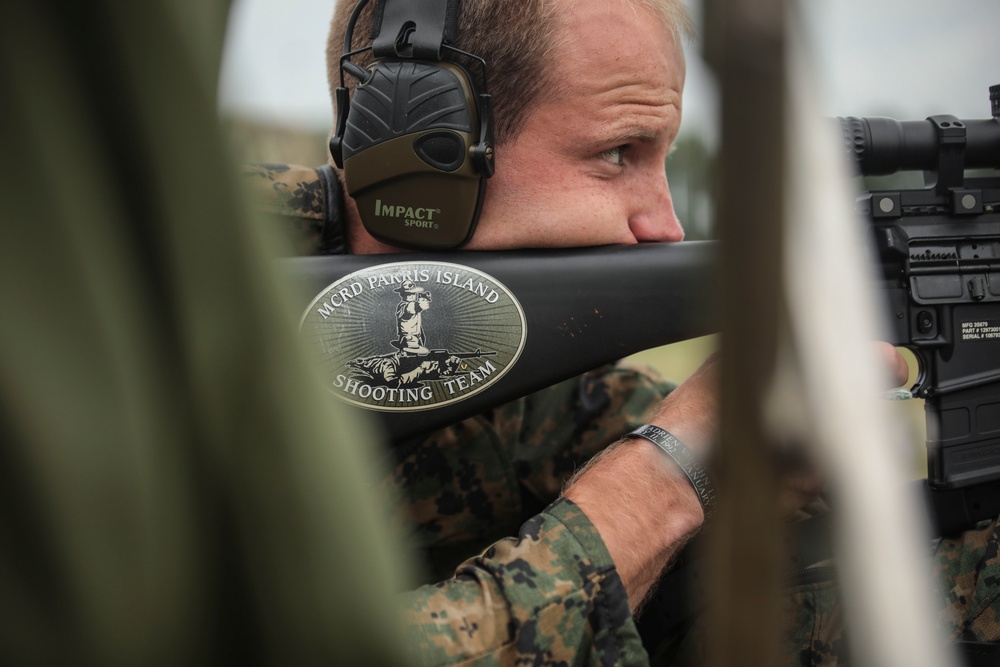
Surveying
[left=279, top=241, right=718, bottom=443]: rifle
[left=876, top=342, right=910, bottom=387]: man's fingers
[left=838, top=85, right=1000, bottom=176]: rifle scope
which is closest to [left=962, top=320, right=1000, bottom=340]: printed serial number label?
[left=876, top=342, right=910, bottom=387]: man's fingers

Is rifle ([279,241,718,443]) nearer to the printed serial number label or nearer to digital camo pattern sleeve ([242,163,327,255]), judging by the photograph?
digital camo pattern sleeve ([242,163,327,255])

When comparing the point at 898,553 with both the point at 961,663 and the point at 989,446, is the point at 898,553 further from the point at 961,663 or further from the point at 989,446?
the point at 989,446

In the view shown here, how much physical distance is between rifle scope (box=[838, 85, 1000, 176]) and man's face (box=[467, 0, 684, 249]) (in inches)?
11.6

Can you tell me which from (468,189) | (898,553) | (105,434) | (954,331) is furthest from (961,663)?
(105,434)

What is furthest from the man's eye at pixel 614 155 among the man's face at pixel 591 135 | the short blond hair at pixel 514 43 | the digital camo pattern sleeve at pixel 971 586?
the digital camo pattern sleeve at pixel 971 586

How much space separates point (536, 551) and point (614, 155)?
69 centimetres

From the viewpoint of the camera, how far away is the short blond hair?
3.88ft

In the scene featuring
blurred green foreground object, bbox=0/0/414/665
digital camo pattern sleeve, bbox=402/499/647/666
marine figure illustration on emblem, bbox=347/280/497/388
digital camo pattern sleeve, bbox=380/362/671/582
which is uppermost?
blurred green foreground object, bbox=0/0/414/665

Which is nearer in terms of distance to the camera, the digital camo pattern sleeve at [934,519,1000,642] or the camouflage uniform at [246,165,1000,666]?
the camouflage uniform at [246,165,1000,666]

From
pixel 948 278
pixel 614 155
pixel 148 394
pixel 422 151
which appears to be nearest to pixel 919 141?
pixel 948 278

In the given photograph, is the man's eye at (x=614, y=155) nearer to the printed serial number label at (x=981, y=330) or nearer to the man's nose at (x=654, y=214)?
the man's nose at (x=654, y=214)

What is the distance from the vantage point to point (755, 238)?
0.83 feet

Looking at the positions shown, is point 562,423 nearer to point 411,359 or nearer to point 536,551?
point 411,359

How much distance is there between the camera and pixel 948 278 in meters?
1.35
